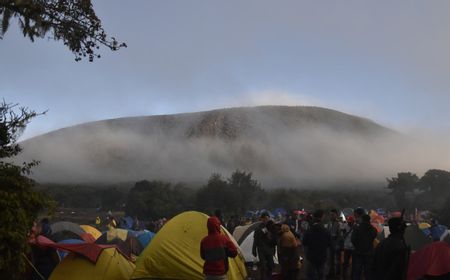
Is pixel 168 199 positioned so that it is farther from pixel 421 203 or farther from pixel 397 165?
pixel 397 165

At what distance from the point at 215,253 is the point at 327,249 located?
4755 mm

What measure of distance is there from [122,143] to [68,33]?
587 feet

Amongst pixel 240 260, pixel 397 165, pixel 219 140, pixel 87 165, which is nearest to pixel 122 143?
pixel 87 165

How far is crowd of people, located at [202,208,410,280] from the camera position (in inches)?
292

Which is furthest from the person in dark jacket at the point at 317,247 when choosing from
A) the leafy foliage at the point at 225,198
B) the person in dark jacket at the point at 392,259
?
the leafy foliage at the point at 225,198

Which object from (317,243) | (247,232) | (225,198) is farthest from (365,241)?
(225,198)

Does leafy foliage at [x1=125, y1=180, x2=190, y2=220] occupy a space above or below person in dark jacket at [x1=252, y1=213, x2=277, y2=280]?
below

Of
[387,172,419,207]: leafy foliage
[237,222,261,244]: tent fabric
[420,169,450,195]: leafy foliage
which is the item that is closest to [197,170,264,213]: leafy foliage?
[387,172,419,207]: leafy foliage

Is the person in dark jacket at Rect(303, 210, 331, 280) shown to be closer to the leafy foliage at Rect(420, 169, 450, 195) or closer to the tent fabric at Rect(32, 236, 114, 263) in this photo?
the tent fabric at Rect(32, 236, 114, 263)

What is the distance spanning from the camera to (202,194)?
73.0 metres

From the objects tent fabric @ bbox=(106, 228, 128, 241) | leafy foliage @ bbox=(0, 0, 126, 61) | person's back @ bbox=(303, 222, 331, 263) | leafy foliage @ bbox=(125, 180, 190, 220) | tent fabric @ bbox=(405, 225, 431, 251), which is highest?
leafy foliage @ bbox=(0, 0, 126, 61)

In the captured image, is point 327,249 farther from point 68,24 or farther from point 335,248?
point 68,24

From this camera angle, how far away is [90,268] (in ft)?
36.3

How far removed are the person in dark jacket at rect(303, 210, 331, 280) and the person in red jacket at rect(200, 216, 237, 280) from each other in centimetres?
315
